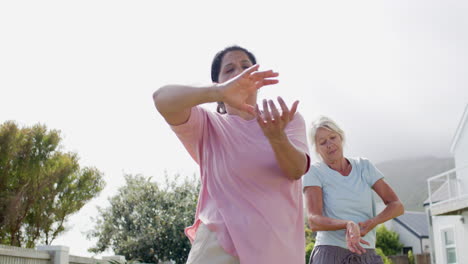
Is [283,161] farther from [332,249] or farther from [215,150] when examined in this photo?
[332,249]

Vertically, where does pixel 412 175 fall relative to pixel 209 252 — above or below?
above

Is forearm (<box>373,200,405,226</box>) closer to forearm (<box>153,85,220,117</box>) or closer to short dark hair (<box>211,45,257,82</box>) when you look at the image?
short dark hair (<box>211,45,257,82</box>)

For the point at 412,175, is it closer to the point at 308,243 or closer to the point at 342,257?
the point at 308,243

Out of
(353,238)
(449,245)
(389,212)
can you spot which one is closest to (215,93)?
(353,238)

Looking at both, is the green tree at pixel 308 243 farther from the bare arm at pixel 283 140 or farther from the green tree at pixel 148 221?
the bare arm at pixel 283 140

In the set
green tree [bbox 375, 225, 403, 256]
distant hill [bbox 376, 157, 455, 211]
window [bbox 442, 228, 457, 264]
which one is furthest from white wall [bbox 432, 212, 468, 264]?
distant hill [bbox 376, 157, 455, 211]

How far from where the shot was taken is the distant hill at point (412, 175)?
99.3 metres

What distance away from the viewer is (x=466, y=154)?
64.5ft

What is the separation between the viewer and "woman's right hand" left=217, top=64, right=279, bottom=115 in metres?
1.57

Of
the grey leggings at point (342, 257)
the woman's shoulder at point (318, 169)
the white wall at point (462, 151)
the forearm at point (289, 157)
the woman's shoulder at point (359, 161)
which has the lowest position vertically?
the grey leggings at point (342, 257)

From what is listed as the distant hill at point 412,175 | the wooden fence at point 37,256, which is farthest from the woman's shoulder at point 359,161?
the distant hill at point 412,175

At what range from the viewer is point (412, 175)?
11825 cm

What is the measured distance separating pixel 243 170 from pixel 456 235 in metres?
18.4

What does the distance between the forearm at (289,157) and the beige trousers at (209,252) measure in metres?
0.32
